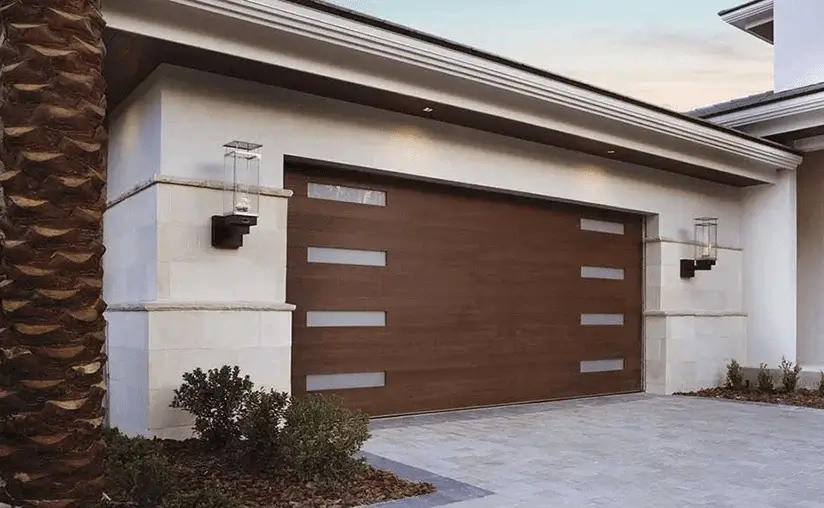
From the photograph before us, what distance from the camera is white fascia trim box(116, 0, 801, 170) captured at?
21.4 ft

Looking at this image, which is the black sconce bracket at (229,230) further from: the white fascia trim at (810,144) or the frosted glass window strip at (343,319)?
the white fascia trim at (810,144)

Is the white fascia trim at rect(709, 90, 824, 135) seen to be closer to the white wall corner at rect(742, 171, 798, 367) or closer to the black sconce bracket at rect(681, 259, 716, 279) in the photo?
the white wall corner at rect(742, 171, 798, 367)

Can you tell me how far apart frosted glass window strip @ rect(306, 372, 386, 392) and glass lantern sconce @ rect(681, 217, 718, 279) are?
581 cm

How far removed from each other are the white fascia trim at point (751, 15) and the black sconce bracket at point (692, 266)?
8022mm

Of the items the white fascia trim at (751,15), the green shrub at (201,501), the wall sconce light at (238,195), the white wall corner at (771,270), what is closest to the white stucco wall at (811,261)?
the white wall corner at (771,270)

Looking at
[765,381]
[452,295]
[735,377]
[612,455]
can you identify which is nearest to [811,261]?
[735,377]

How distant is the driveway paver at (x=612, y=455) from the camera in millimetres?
5484

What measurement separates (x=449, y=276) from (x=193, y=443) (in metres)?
4.01

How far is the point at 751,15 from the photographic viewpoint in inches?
683

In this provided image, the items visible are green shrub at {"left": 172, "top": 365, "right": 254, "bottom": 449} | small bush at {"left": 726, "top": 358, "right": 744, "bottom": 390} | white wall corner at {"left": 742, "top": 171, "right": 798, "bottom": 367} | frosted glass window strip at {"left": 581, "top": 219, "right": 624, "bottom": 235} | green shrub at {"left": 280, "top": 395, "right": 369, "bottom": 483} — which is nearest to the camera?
green shrub at {"left": 280, "top": 395, "right": 369, "bottom": 483}

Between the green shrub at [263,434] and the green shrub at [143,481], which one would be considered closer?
the green shrub at [143,481]

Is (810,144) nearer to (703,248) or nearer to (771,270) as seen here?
(771,270)

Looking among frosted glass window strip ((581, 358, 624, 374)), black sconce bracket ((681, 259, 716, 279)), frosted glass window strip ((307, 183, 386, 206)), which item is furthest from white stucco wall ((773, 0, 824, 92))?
frosted glass window strip ((307, 183, 386, 206))

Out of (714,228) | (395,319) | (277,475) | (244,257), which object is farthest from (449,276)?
(714,228)
